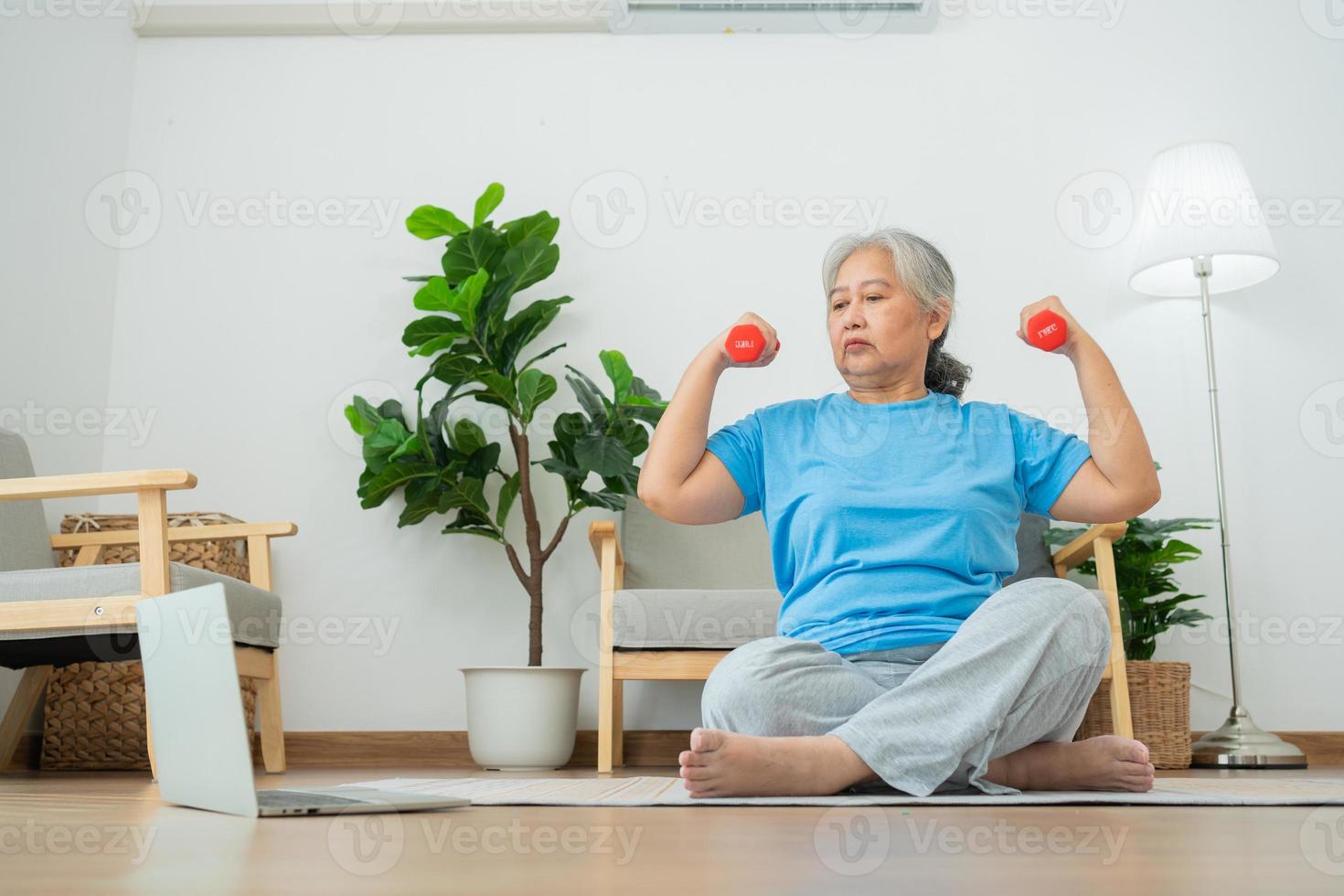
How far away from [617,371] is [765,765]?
6.07ft

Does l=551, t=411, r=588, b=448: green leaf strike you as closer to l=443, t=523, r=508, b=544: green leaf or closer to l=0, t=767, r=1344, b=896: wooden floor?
l=443, t=523, r=508, b=544: green leaf

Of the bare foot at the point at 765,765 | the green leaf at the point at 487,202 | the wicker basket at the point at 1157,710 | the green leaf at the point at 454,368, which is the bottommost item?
the wicker basket at the point at 1157,710

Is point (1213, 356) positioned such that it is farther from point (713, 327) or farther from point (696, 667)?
point (696, 667)

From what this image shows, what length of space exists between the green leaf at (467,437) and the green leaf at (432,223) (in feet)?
1.69

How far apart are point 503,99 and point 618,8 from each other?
17.2 inches

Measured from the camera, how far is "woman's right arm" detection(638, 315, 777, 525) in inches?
59.5

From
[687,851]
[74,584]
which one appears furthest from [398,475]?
[687,851]

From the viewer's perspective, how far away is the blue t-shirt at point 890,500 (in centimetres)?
144

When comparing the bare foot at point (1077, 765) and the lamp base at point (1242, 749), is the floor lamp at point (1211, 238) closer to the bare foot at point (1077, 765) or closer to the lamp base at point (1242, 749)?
the lamp base at point (1242, 749)

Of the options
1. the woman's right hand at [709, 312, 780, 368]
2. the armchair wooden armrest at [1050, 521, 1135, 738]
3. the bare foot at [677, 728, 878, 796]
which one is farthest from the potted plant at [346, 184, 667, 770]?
the bare foot at [677, 728, 878, 796]

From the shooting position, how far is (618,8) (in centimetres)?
354

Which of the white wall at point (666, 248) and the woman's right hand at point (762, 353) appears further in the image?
the white wall at point (666, 248)

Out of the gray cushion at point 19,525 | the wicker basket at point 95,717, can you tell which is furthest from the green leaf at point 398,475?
the gray cushion at point 19,525

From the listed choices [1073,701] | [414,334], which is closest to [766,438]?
[1073,701]
